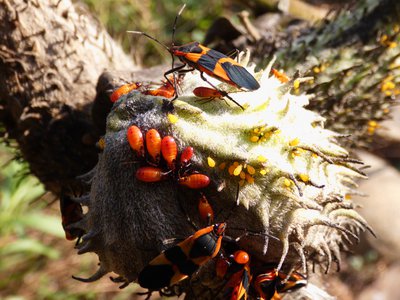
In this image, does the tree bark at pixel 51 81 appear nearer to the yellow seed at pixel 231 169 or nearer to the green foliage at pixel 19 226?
the yellow seed at pixel 231 169

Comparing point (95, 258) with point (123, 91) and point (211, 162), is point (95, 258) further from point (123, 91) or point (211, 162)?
point (211, 162)

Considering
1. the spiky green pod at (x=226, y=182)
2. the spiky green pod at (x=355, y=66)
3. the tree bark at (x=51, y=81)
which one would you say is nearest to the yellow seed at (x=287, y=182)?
the spiky green pod at (x=226, y=182)

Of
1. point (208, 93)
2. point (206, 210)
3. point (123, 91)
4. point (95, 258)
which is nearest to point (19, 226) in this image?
point (95, 258)

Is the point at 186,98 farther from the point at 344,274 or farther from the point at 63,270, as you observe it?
the point at 344,274

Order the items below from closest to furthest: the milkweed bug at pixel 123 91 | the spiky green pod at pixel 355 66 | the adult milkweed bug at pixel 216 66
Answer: the adult milkweed bug at pixel 216 66, the milkweed bug at pixel 123 91, the spiky green pod at pixel 355 66

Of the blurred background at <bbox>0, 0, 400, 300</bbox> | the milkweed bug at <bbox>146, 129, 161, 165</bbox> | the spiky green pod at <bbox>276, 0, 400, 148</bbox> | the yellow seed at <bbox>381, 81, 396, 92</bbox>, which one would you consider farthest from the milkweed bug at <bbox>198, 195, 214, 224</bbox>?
the blurred background at <bbox>0, 0, 400, 300</bbox>

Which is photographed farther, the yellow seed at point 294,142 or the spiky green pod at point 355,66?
the spiky green pod at point 355,66
